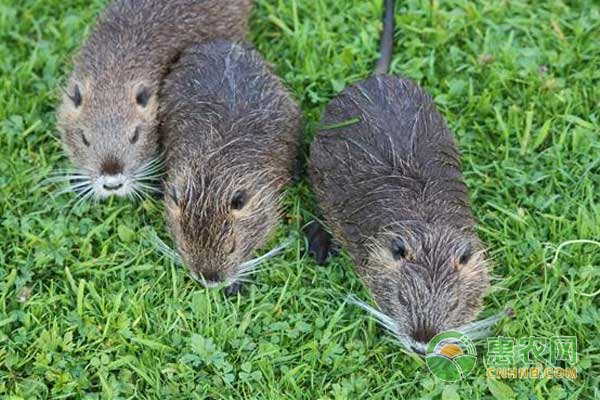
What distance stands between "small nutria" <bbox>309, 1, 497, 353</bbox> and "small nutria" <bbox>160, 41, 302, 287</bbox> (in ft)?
0.91

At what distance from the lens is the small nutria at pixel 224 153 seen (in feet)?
14.9

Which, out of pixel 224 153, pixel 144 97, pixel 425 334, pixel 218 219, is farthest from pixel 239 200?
pixel 425 334

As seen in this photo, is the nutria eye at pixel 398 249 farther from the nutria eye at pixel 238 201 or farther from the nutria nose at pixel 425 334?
the nutria eye at pixel 238 201

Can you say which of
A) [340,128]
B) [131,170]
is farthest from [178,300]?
[340,128]

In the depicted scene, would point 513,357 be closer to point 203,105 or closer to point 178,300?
point 178,300

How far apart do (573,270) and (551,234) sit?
27cm

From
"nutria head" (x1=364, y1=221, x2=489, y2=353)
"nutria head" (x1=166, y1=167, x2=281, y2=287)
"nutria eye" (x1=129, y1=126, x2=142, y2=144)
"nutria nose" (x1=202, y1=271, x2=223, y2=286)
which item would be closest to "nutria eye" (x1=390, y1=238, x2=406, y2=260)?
"nutria head" (x1=364, y1=221, x2=489, y2=353)

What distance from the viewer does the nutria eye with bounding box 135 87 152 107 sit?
521 centimetres

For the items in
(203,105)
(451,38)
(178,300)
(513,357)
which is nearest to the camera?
(513,357)

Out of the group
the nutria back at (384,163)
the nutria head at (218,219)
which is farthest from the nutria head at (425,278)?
the nutria head at (218,219)

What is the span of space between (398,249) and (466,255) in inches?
13.1

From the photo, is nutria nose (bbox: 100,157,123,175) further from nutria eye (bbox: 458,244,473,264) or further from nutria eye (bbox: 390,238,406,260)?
nutria eye (bbox: 458,244,473,264)

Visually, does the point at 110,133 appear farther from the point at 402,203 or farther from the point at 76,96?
the point at 402,203

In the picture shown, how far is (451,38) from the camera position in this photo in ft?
18.6
